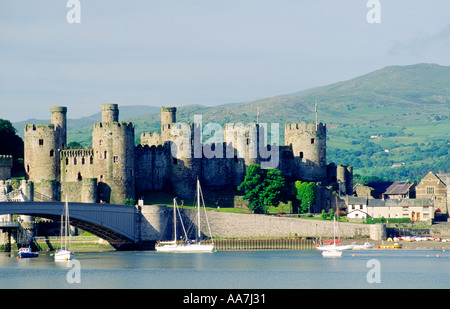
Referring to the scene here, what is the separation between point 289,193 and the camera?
9206 cm

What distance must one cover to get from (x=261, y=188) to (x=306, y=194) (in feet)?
14.8

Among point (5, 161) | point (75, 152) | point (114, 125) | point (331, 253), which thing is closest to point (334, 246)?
point (331, 253)

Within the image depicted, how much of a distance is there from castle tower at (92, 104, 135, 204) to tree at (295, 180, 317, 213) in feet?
48.8

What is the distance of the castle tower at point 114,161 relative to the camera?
84625mm

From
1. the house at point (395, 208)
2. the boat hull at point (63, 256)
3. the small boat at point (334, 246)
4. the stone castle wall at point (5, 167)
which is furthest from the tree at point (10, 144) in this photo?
the house at point (395, 208)

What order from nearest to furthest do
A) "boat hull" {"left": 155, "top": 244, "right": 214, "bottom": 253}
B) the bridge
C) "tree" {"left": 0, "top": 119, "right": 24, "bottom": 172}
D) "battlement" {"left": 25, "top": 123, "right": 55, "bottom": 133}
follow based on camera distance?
the bridge
"boat hull" {"left": 155, "top": 244, "right": 214, "bottom": 253}
"battlement" {"left": 25, "top": 123, "right": 55, "bottom": 133}
"tree" {"left": 0, "top": 119, "right": 24, "bottom": 172}

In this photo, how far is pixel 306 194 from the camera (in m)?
91.1

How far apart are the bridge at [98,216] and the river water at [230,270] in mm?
1943

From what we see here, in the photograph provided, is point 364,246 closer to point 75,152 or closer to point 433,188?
point 75,152

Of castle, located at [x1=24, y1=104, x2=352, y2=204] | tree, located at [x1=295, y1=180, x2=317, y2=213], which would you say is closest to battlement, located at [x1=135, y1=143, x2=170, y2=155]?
castle, located at [x1=24, y1=104, x2=352, y2=204]

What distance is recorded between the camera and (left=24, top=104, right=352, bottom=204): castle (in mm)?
84812

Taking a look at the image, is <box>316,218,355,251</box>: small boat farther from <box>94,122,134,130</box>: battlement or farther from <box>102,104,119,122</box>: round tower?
<box>102,104,119,122</box>: round tower
